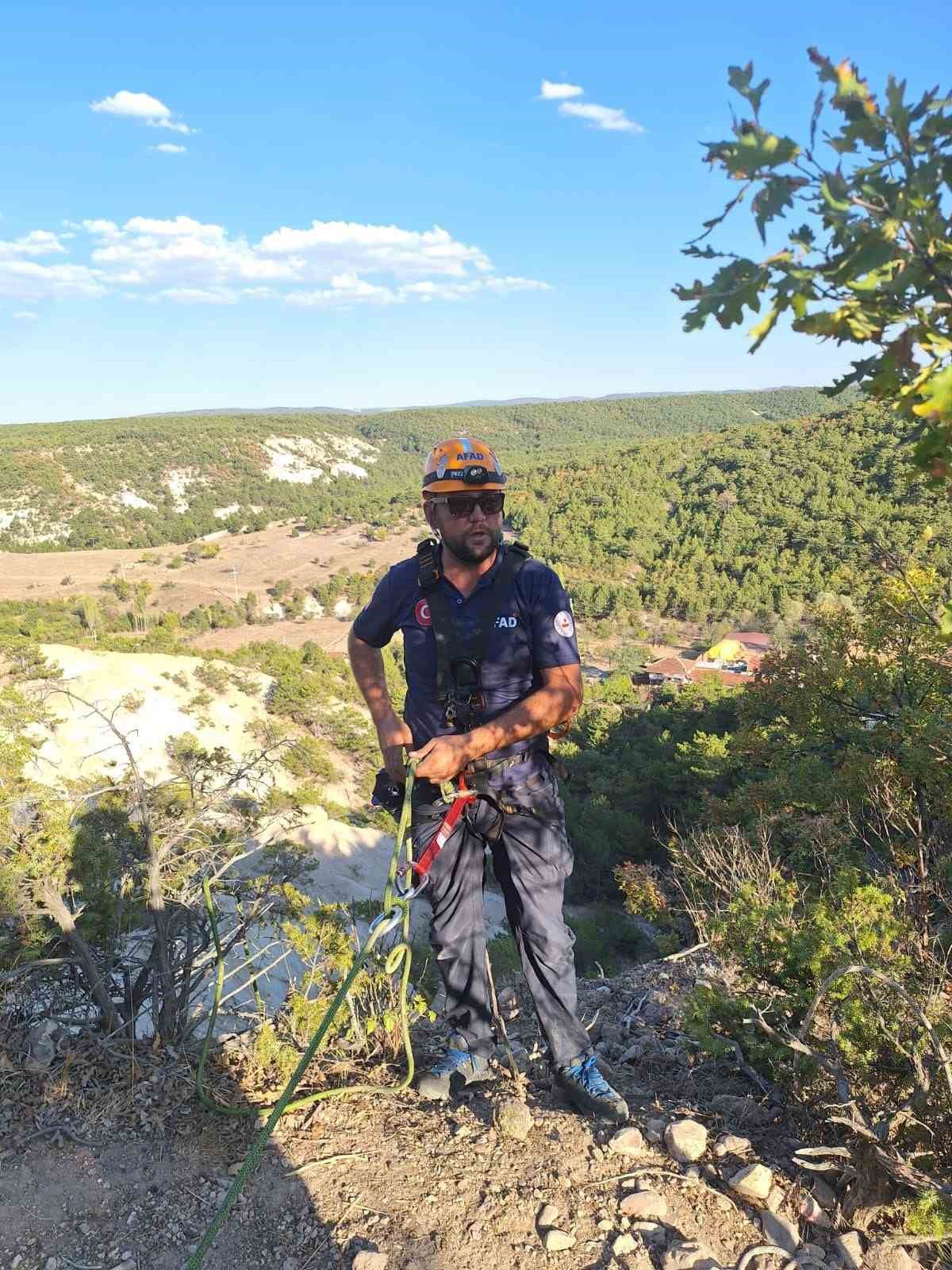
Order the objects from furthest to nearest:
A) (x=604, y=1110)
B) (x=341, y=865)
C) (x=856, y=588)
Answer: (x=341, y=865)
(x=856, y=588)
(x=604, y=1110)

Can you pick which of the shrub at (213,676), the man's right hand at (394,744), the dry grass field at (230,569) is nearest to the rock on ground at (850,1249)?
the man's right hand at (394,744)

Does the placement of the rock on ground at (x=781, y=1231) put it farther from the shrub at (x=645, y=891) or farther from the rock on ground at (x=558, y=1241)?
the shrub at (x=645, y=891)

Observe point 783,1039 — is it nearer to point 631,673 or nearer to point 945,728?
point 945,728

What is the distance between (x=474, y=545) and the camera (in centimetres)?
249

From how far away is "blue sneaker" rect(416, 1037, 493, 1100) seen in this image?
2.63 metres

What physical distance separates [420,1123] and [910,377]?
255 cm

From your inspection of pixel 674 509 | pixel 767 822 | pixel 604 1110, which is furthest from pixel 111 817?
pixel 674 509

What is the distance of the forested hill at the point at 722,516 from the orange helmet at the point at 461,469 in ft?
114

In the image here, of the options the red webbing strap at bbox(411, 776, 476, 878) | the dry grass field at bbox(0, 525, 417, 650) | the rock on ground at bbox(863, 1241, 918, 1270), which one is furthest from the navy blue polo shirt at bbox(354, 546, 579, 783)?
the dry grass field at bbox(0, 525, 417, 650)

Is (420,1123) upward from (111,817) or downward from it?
downward

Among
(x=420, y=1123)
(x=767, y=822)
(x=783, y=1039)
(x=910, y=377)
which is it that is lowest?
(x=767, y=822)

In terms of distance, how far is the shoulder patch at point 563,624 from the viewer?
244cm

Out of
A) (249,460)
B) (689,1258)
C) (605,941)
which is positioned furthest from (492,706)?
(249,460)

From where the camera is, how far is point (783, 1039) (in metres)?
2.28
